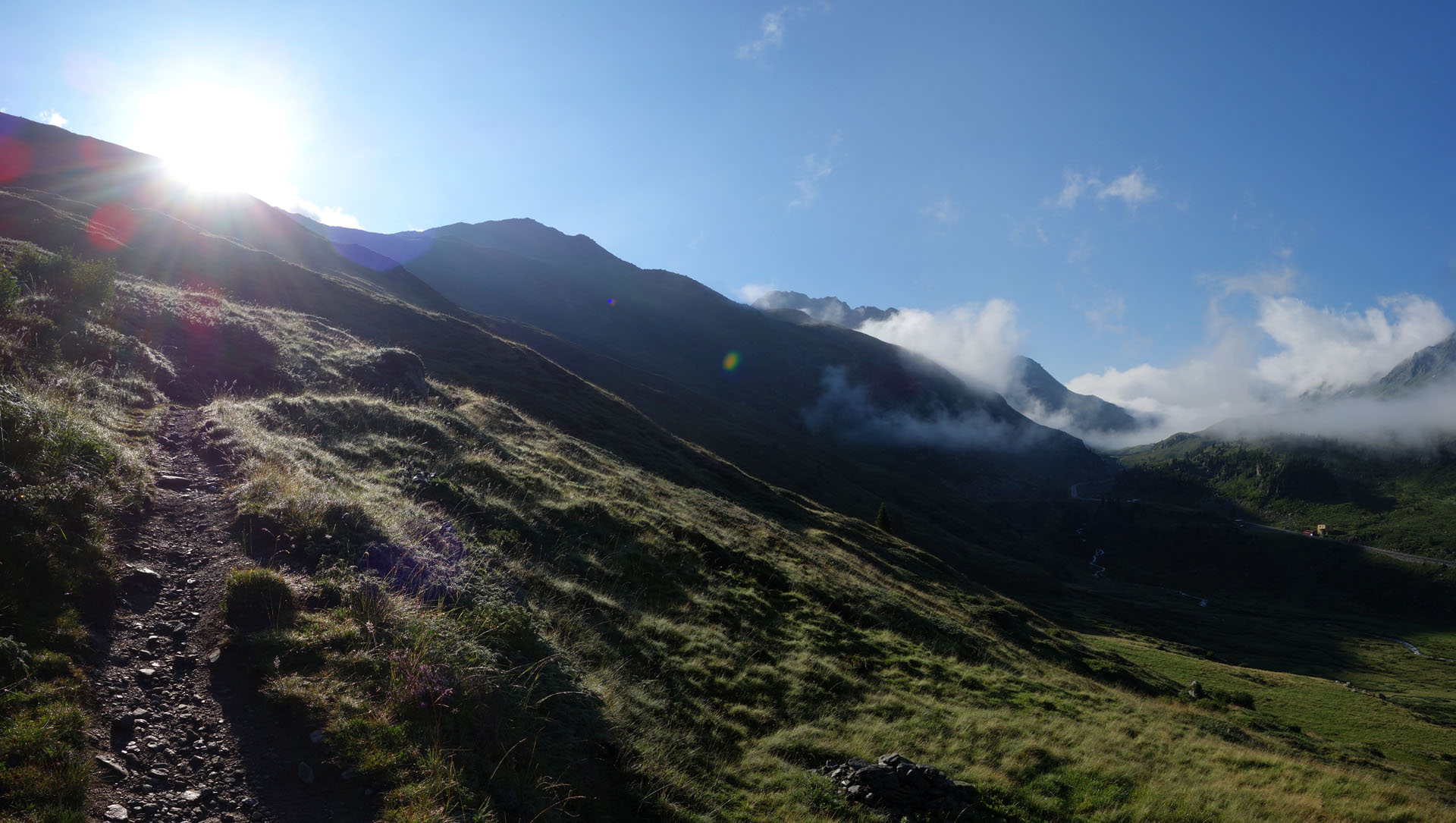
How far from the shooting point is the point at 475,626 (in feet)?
32.2

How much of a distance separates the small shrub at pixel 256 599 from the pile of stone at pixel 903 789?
971 cm

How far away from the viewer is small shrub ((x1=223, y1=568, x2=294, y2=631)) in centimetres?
840

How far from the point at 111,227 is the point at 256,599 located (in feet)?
215

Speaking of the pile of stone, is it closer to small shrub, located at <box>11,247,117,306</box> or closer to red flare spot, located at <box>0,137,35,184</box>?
small shrub, located at <box>11,247,117,306</box>

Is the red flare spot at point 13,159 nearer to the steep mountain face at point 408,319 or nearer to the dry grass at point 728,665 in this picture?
the steep mountain face at point 408,319

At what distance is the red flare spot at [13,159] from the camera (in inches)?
3800

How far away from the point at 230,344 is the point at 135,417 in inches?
565

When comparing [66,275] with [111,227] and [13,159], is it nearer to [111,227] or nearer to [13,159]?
[111,227]

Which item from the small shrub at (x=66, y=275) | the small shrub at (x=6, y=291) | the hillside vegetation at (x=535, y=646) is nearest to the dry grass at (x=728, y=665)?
the hillside vegetation at (x=535, y=646)

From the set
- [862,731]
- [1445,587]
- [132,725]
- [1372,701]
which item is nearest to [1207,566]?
[1445,587]

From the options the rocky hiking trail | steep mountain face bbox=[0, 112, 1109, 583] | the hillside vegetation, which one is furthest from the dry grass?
steep mountain face bbox=[0, 112, 1109, 583]

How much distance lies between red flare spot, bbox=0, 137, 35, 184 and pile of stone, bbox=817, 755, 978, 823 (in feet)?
466

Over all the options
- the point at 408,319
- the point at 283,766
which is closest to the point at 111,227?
the point at 408,319

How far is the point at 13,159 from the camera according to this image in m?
108
